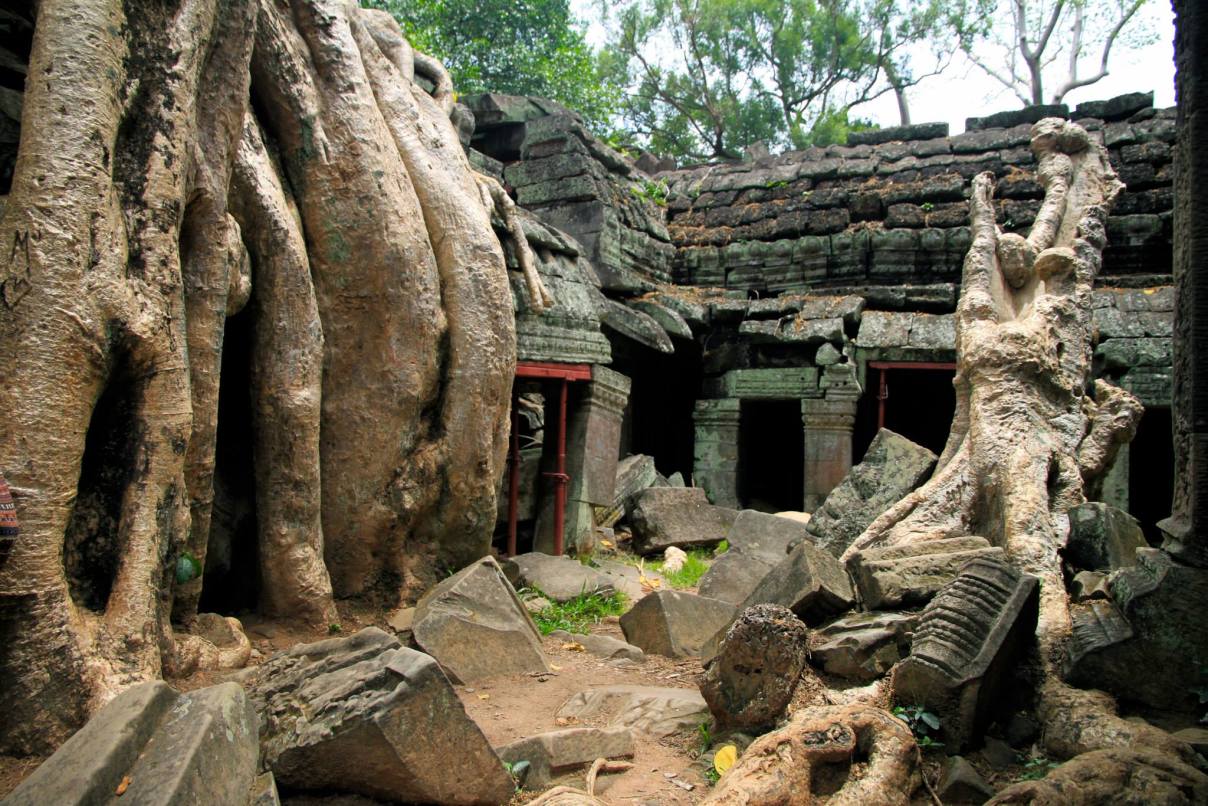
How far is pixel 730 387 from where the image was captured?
31.2ft

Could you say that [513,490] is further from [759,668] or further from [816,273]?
[816,273]

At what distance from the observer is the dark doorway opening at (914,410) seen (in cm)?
1058

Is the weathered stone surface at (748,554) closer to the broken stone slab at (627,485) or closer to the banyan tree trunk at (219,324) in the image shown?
the broken stone slab at (627,485)

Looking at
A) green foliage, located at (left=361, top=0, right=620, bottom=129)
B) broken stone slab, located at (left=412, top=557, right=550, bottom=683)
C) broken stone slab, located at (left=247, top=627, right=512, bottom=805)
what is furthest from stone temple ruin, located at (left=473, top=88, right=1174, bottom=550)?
green foliage, located at (left=361, top=0, right=620, bottom=129)

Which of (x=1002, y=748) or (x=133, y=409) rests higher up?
(x=133, y=409)

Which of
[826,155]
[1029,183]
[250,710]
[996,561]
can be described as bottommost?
[250,710]

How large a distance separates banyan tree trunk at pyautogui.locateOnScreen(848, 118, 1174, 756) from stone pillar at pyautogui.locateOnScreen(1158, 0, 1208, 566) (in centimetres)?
68

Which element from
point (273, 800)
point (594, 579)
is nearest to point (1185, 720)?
point (273, 800)

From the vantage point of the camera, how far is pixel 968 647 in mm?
3062

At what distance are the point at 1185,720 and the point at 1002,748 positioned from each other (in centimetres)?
57

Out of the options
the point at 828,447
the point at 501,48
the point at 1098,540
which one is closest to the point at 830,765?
the point at 1098,540

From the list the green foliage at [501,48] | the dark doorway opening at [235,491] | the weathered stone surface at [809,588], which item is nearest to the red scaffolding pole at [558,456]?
the dark doorway opening at [235,491]

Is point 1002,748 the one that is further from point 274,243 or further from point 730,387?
point 730,387

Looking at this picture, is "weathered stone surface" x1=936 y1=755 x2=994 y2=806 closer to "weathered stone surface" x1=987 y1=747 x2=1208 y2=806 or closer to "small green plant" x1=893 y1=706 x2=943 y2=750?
"small green plant" x1=893 y1=706 x2=943 y2=750
